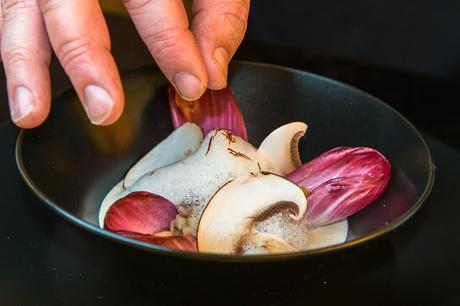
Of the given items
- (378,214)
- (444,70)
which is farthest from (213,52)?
(444,70)

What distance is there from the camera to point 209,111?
551 millimetres

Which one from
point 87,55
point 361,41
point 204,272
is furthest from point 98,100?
point 361,41

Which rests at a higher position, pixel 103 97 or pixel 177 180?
pixel 103 97

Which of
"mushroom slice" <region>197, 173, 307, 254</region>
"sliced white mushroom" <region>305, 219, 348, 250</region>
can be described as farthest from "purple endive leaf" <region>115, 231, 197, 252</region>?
"sliced white mushroom" <region>305, 219, 348, 250</region>

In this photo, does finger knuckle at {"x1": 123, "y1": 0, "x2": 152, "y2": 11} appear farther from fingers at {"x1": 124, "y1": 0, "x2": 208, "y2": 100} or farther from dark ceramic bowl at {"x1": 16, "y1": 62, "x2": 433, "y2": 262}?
dark ceramic bowl at {"x1": 16, "y1": 62, "x2": 433, "y2": 262}

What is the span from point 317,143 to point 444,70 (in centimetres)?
30

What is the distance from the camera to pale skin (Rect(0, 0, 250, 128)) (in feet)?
1.31

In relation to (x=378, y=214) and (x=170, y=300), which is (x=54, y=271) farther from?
(x=378, y=214)

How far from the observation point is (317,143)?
0.56 meters

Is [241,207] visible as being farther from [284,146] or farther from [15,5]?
[15,5]

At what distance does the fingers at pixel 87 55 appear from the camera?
40cm

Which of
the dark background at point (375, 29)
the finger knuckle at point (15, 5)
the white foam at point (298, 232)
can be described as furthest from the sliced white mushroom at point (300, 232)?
the dark background at point (375, 29)

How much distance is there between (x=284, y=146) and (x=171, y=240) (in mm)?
160

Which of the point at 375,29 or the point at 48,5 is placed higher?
the point at 48,5
